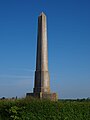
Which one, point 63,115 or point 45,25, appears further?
point 45,25

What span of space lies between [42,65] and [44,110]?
210 inches

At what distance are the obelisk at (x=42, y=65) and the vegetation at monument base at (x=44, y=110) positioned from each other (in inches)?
169

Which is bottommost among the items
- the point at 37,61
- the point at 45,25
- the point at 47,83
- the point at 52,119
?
the point at 52,119

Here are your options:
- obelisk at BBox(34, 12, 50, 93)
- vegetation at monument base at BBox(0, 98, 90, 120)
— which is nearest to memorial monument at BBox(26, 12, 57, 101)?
obelisk at BBox(34, 12, 50, 93)

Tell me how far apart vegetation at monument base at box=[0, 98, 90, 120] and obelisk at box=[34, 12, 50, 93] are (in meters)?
4.29

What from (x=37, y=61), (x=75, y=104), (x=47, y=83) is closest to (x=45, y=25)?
(x=37, y=61)

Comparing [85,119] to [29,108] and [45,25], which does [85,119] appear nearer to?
[29,108]

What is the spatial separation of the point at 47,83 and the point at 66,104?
15.7 feet

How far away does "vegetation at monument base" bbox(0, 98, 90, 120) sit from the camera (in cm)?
1444

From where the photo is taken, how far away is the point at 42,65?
19.3 meters

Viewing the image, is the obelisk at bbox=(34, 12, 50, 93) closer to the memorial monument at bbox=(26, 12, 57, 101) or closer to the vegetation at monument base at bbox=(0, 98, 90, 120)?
the memorial monument at bbox=(26, 12, 57, 101)

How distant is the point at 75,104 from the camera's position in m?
15.0

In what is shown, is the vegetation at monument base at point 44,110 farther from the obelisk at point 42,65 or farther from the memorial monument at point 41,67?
the obelisk at point 42,65

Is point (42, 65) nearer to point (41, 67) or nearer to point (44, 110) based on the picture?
point (41, 67)
